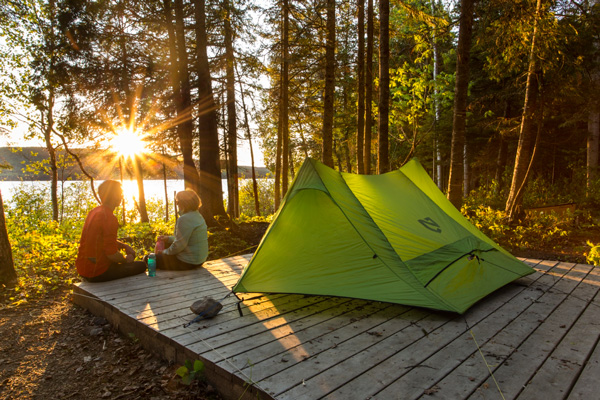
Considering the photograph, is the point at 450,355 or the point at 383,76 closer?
the point at 450,355

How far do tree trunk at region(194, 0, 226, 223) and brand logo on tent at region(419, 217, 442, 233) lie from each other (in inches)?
240

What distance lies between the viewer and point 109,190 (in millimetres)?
4660

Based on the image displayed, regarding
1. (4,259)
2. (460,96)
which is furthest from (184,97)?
(460,96)

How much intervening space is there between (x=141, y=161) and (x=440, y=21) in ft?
42.7

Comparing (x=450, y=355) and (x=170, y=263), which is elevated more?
(x=170, y=263)

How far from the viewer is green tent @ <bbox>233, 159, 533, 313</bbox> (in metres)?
3.69

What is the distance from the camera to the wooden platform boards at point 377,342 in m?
2.29

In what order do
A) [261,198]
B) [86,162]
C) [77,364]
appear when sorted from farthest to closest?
[261,198], [86,162], [77,364]

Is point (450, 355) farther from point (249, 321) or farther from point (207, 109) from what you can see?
point (207, 109)

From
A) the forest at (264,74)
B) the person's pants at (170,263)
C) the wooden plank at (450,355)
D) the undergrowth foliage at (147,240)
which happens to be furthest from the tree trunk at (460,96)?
the person's pants at (170,263)

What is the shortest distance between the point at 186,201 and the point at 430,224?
343cm

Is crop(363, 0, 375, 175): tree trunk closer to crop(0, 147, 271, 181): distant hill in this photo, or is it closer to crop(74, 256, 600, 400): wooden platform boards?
crop(0, 147, 271, 181): distant hill

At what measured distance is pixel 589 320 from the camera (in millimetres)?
3332

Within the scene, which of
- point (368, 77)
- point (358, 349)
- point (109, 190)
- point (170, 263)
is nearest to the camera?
point (358, 349)
